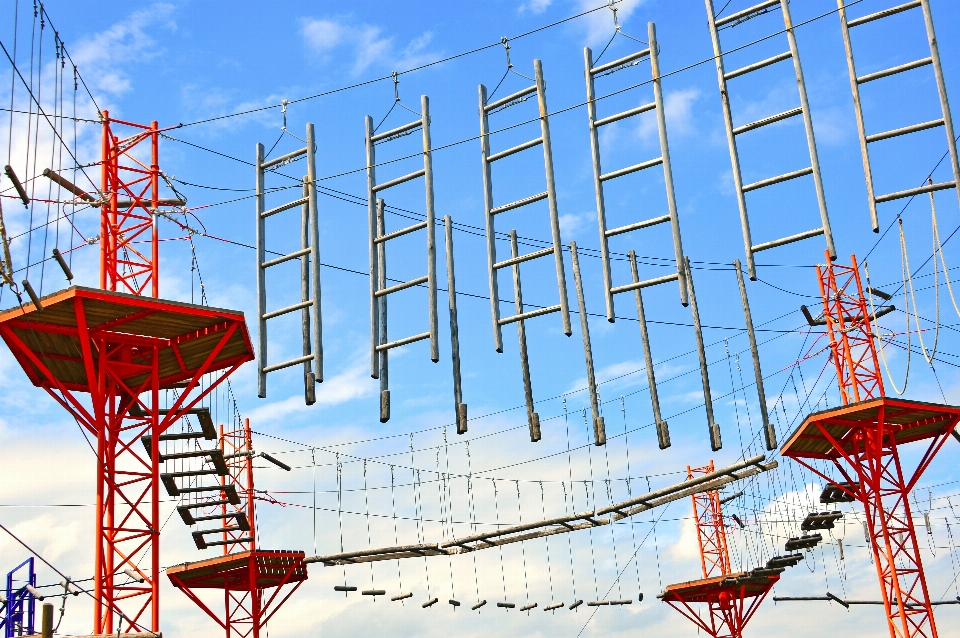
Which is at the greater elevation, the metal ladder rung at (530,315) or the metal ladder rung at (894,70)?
the metal ladder rung at (894,70)

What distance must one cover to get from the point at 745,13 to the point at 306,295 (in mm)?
9395

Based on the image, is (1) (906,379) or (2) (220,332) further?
(1) (906,379)

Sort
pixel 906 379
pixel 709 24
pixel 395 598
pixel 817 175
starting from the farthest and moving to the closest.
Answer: pixel 395 598 < pixel 906 379 < pixel 709 24 < pixel 817 175

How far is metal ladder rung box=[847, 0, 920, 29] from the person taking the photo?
17.2m

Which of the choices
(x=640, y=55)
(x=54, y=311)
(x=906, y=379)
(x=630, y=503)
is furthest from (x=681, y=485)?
(x=54, y=311)

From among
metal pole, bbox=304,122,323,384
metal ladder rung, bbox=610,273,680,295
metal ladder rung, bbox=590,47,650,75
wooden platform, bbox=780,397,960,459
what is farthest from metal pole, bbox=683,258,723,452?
wooden platform, bbox=780,397,960,459

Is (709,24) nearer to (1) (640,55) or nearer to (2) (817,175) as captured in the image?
(1) (640,55)

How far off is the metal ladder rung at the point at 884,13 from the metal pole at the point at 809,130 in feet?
3.05

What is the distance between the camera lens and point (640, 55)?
19406mm

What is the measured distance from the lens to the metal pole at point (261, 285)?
21.0 metres

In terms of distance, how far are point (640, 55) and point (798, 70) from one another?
2836mm

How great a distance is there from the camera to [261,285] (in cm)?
2136

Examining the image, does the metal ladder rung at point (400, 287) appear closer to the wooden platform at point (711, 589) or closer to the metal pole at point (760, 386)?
the metal pole at point (760, 386)

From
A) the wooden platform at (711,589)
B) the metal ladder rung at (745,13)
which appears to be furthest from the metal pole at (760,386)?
the wooden platform at (711,589)
